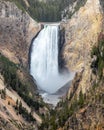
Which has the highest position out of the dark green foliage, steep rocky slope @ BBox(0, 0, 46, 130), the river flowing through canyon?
the dark green foliage

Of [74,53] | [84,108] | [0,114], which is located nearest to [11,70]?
[74,53]

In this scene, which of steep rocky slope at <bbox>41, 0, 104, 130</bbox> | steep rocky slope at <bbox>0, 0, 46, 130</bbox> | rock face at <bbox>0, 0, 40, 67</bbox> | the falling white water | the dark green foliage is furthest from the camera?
rock face at <bbox>0, 0, 40, 67</bbox>

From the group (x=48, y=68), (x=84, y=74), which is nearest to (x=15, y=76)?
(x=84, y=74)

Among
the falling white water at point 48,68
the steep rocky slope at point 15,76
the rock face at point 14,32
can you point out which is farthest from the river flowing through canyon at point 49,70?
the rock face at point 14,32

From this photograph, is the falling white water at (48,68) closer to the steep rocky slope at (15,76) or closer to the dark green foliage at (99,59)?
the steep rocky slope at (15,76)

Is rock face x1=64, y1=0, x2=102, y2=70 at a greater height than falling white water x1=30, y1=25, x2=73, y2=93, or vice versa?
rock face x1=64, y1=0, x2=102, y2=70

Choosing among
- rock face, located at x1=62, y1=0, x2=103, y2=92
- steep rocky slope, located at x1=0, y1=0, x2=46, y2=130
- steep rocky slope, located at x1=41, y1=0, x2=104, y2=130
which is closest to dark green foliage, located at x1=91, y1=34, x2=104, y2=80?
steep rocky slope, located at x1=41, y1=0, x2=104, y2=130

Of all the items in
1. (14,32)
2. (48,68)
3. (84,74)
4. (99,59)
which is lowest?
(48,68)

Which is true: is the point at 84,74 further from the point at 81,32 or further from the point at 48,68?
the point at 48,68

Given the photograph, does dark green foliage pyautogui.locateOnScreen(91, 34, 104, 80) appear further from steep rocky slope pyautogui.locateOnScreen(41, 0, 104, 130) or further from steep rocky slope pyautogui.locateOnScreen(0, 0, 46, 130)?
steep rocky slope pyautogui.locateOnScreen(0, 0, 46, 130)
